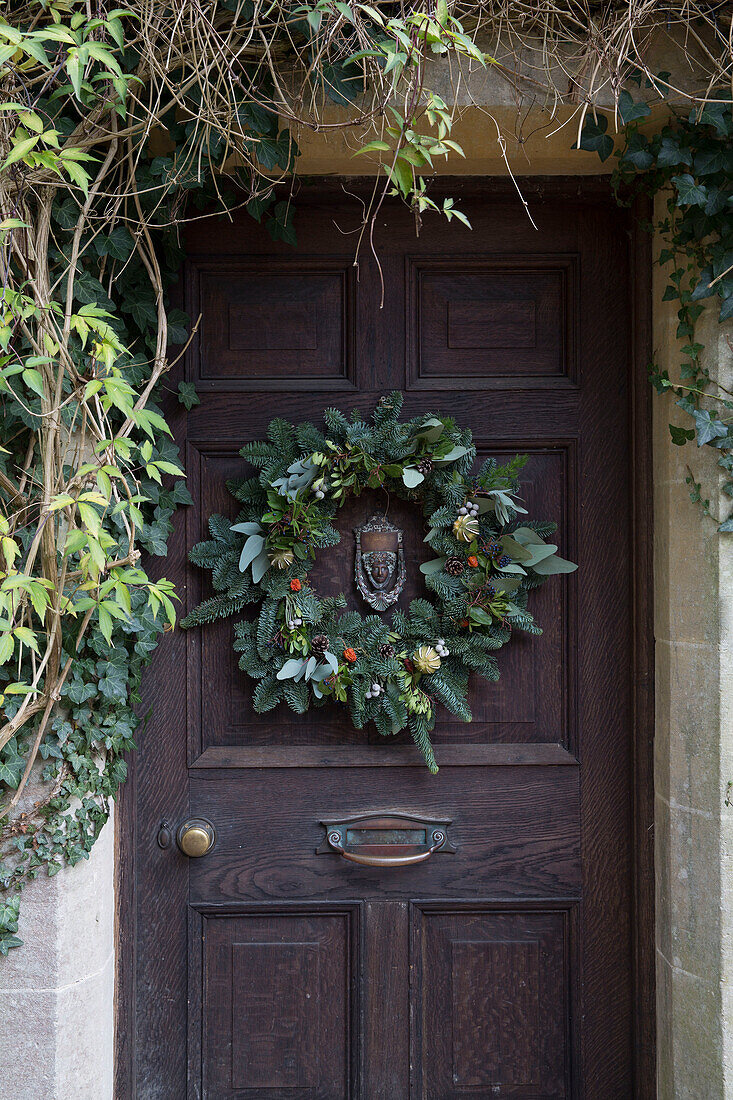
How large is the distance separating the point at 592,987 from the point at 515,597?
86 centimetres

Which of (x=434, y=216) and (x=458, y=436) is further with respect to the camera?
(x=434, y=216)

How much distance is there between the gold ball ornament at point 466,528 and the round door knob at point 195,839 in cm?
82

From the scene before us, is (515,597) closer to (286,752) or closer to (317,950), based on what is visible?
(286,752)

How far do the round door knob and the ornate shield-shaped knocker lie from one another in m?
0.59

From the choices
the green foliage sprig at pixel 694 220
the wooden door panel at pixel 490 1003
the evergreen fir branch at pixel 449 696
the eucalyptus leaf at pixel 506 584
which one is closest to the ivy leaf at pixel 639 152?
the green foliage sprig at pixel 694 220

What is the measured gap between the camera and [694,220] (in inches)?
58.6

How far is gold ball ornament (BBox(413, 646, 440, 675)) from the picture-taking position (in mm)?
1589

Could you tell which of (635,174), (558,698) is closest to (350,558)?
(558,698)

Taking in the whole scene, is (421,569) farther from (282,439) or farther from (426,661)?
(282,439)

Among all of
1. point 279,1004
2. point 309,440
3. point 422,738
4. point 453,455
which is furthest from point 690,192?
point 279,1004

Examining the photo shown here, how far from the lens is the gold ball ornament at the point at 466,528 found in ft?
5.30

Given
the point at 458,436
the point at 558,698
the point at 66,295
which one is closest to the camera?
the point at 66,295

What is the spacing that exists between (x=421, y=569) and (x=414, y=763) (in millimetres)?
417

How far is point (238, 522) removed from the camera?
1678 millimetres
